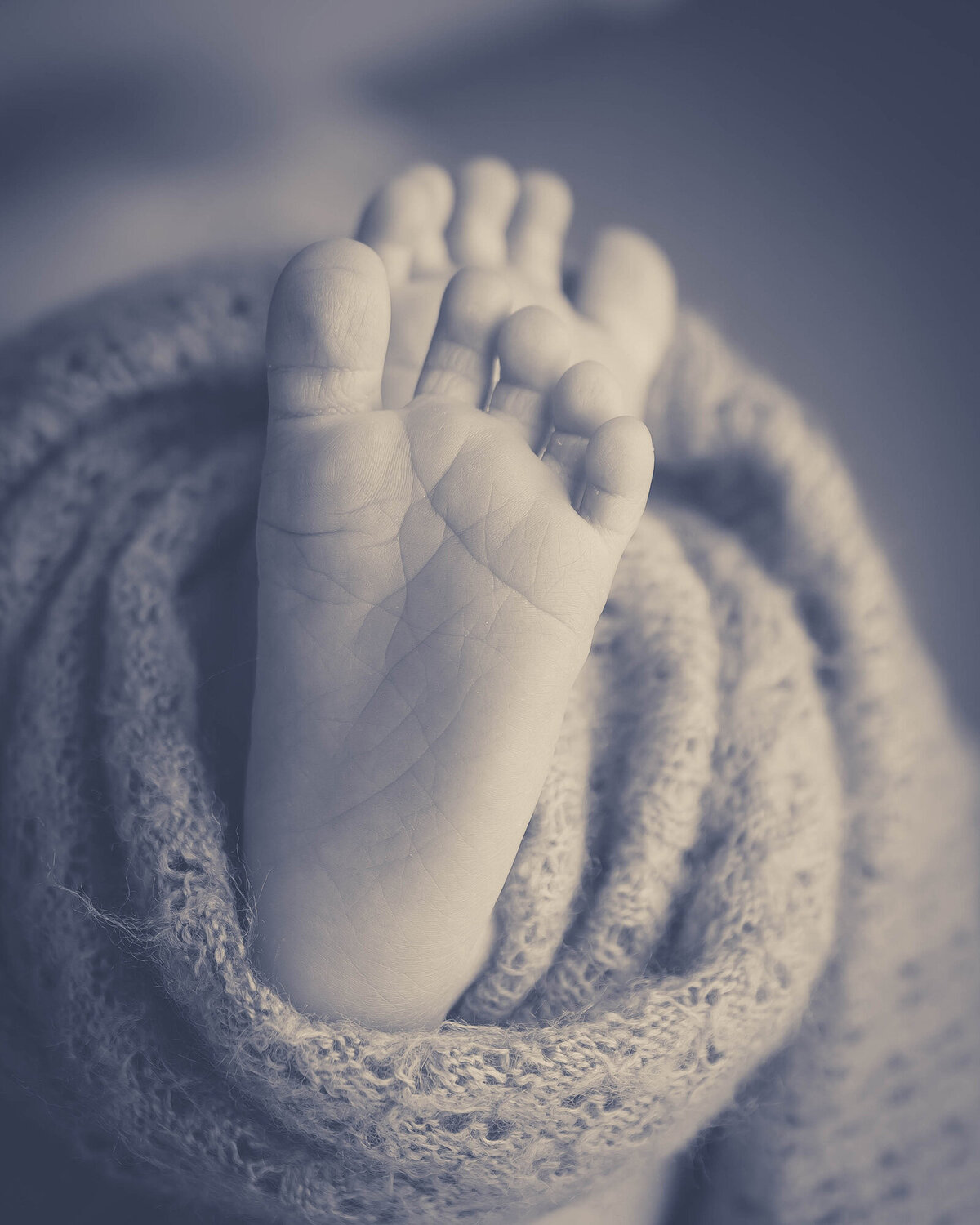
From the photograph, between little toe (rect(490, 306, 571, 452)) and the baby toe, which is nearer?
little toe (rect(490, 306, 571, 452))

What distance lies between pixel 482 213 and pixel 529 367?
0.90 ft

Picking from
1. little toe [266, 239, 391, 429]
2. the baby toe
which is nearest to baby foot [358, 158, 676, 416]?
the baby toe

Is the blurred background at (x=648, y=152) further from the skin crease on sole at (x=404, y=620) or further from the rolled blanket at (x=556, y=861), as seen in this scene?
the skin crease on sole at (x=404, y=620)

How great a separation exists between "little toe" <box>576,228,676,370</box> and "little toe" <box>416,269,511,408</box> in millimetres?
162

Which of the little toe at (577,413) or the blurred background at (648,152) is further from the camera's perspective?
the blurred background at (648,152)

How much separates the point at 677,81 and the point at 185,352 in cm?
42

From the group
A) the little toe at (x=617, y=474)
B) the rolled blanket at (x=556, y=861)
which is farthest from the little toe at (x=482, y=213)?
the little toe at (x=617, y=474)

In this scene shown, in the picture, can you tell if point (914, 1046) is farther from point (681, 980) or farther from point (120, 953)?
point (120, 953)

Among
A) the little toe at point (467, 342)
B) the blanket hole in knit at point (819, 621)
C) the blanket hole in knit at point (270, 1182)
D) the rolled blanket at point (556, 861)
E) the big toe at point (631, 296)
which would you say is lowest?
the blanket hole in knit at point (270, 1182)

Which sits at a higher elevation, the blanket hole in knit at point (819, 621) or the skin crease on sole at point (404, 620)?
the blanket hole in knit at point (819, 621)

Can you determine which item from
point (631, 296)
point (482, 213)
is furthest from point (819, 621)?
point (482, 213)

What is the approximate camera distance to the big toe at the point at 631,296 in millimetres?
597

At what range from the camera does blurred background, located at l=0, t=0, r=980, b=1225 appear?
0.60m

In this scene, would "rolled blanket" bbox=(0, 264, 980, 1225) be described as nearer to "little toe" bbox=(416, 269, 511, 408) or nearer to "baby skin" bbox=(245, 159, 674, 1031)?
"baby skin" bbox=(245, 159, 674, 1031)
